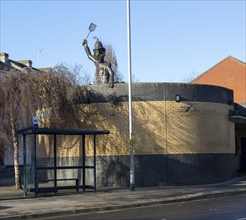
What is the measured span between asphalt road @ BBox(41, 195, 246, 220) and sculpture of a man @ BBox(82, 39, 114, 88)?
8931mm

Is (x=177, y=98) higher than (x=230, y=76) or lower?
lower

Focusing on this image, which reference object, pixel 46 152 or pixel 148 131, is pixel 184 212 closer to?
pixel 148 131

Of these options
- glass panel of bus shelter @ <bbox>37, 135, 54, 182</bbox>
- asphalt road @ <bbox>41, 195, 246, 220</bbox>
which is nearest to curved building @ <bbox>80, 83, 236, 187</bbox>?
glass panel of bus shelter @ <bbox>37, 135, 54, 182</bbox>

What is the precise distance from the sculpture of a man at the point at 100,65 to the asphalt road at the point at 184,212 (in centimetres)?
893

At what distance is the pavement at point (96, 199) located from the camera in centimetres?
1488

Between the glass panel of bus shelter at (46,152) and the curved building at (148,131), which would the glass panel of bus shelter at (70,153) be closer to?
the glass panel of bus shelter at (46,152)

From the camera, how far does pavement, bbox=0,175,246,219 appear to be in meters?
14.9

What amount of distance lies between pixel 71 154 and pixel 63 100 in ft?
10.1

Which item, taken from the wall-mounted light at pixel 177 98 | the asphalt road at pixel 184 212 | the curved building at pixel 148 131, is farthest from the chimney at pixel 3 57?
the asphalt road at pixel 184 212

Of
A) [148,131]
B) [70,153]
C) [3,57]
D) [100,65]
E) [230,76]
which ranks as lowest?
[70,153]

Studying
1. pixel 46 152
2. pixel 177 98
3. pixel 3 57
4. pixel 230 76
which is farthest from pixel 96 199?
pixel 230 76

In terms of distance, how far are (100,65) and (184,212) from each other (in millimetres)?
11903

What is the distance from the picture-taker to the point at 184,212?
48.4 ft

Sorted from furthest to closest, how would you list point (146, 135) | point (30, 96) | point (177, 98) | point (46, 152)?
point (46, 152), point (177, 98), point (146, 135), point (30, 96)
